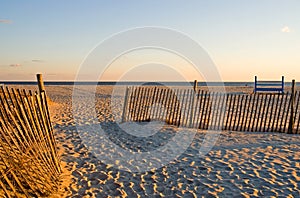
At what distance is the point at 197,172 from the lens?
16.9 feet

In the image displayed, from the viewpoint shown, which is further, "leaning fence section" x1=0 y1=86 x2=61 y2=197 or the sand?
the sand

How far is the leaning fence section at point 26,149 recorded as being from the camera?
11.1 ft

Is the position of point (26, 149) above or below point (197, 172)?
above

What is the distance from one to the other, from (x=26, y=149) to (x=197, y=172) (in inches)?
124

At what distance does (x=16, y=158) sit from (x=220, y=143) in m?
5.23

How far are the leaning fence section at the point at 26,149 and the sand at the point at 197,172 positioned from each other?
A: 50 centimetres

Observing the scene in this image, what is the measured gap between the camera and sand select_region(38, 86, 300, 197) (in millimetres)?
4359

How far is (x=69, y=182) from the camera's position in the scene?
4676mm

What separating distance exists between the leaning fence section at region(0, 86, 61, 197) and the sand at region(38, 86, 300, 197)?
0.50m

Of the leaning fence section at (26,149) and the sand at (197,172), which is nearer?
the leaning fence section at (26,149)

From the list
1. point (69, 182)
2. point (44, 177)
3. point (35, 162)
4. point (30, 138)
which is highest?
point (30, 138)

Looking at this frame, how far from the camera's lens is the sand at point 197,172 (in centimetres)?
436

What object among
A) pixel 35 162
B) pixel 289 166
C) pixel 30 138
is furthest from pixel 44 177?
pixel 289 166

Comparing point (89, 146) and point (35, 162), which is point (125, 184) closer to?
point (35, 162)
